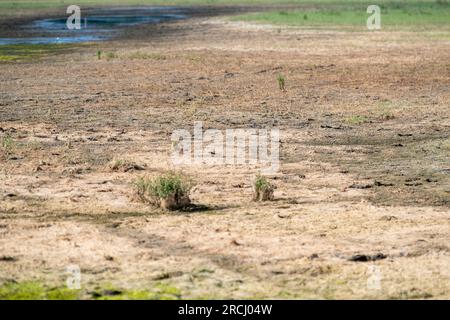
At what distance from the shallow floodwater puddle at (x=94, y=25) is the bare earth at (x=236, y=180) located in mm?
9586

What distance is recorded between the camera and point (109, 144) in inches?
601

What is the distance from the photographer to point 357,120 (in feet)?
56.9

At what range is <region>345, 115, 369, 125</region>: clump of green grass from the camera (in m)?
17.2

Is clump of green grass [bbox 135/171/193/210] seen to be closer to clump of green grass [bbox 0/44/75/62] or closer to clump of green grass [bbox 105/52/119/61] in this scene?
clump of green grass [bbox 105/52/119/61]

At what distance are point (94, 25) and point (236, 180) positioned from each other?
3338 cm

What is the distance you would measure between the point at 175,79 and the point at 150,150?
848 cm

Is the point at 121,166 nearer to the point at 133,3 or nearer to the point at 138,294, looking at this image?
the point at 138,294

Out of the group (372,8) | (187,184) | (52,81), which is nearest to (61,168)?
(187,184)

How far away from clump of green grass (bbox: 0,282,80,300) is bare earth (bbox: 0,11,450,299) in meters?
0.18

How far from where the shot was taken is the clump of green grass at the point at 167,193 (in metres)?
11.0

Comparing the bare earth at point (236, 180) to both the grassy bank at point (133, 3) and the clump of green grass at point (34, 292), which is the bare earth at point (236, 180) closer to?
the clump of green grass at point (34, 292)

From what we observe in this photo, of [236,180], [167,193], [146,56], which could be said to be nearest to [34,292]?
[167,193]

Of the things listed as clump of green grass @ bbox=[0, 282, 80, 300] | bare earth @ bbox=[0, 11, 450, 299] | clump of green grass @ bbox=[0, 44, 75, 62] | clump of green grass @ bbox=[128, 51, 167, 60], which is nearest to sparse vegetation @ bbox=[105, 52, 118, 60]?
clump of green grass @ bbox=[128, 51, 167, 60]

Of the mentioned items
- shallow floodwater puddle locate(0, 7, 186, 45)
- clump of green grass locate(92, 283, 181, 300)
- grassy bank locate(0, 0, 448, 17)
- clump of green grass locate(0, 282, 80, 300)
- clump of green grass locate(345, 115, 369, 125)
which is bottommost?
grassy bank locate(0, 0, 448, 17)
